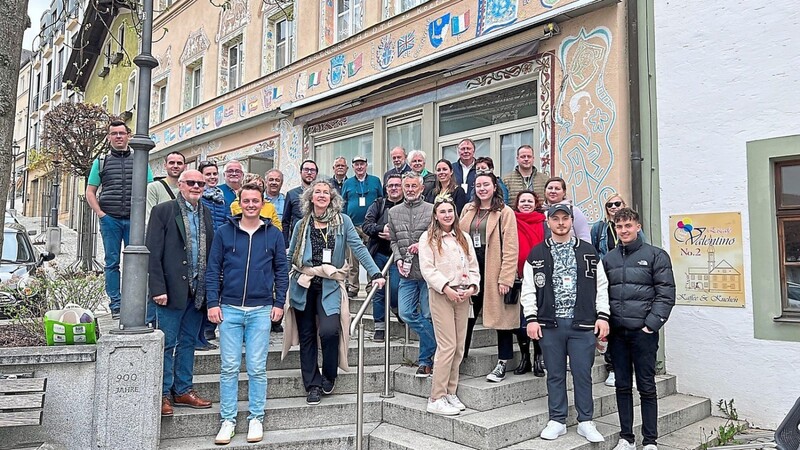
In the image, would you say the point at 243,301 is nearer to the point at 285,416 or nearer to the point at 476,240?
the point at 285,416

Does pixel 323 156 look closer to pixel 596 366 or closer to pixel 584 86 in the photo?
pixel 584 86

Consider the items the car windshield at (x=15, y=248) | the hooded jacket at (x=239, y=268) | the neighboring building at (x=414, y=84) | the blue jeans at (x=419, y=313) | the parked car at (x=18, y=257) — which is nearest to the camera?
the hooded jacket at (x=239, y=268)

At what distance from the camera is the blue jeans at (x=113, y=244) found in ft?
18.1

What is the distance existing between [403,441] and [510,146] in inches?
174

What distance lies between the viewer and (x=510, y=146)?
7.81 meters

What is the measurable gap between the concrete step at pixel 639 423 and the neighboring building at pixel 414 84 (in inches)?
83.5

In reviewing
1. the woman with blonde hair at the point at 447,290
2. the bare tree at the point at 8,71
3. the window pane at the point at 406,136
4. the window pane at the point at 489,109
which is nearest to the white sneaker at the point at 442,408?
the woman with blonde hair at the point at 447,290

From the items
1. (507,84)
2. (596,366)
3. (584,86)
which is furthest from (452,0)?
(596,366)

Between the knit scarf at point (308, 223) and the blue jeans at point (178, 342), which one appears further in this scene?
the knit scarf at point (308, 223)

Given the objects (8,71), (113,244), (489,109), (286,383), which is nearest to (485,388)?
(286,383)

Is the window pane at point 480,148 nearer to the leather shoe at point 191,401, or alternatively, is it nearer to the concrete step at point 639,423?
the concrete step at point 639,423

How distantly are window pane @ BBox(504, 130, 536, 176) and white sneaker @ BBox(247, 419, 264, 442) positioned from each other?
4.69 metres

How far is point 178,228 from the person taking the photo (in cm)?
452

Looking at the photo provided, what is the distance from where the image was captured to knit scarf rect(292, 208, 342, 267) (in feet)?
16.2
